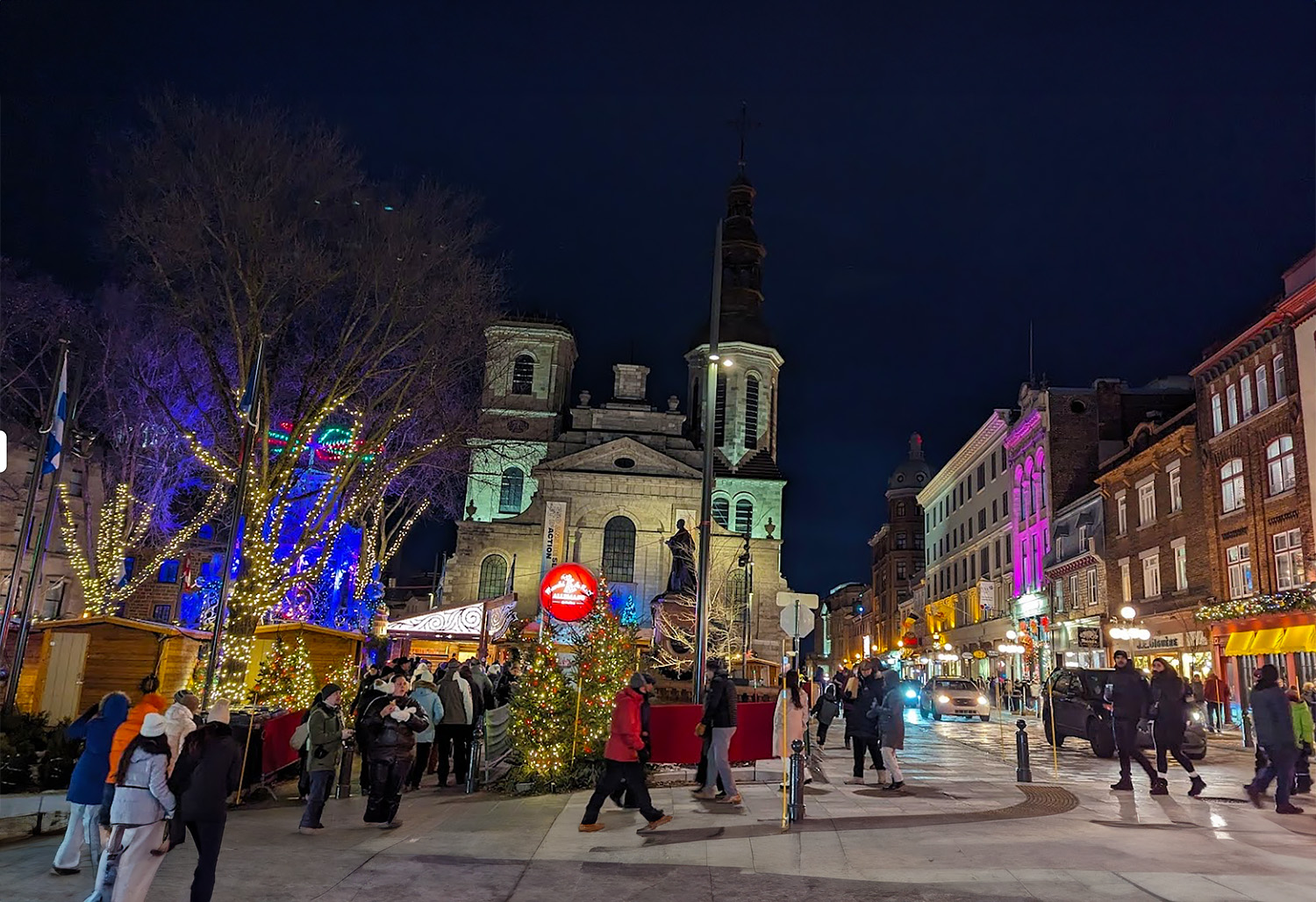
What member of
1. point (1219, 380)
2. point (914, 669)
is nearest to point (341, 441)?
point (1219, 380)

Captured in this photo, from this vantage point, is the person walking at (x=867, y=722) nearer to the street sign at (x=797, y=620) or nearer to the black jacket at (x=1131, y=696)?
the street sign at (x=797, y=620)

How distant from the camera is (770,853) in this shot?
27.1ft

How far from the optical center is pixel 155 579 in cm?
4144

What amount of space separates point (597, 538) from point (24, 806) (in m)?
47.2

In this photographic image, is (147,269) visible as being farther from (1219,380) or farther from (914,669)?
(914,669)

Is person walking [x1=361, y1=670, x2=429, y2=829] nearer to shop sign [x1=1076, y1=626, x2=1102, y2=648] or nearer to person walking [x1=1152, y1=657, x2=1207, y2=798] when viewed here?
person walking [x1=1152, y1=657, x2=1207, y2=798]

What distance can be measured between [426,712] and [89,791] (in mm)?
5373

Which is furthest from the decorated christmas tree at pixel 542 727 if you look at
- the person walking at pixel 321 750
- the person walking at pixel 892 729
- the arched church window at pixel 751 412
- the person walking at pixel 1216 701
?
the arched church window at pixel 751 412

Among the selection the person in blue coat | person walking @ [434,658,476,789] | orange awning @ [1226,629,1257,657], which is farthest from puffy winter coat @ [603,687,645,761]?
orange awning @ [1226,629,1257,657]

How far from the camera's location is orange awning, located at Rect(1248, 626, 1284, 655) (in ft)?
81.8

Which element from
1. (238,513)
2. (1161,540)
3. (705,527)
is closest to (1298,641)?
(1161,540)

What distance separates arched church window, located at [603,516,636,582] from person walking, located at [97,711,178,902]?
50366mm

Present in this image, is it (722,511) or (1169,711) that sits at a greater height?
(722,511)

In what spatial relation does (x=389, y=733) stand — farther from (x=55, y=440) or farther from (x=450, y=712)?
(x=55, y=440)
